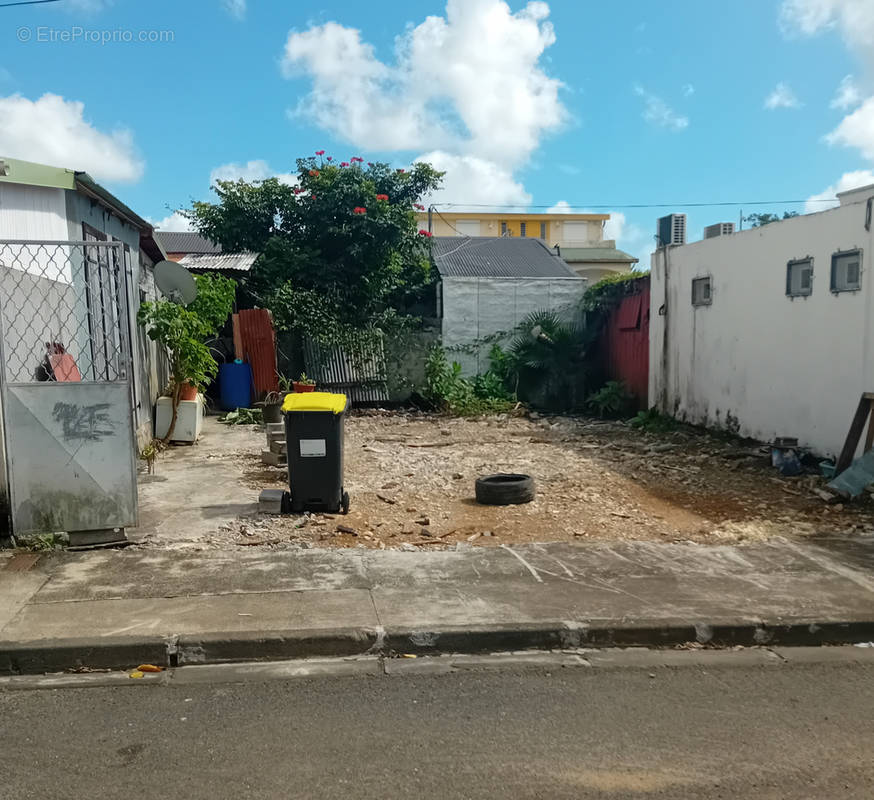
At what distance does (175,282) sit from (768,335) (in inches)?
340

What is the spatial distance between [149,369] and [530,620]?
857 cm

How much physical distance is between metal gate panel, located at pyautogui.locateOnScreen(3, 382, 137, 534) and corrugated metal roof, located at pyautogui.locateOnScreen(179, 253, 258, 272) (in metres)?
10.8

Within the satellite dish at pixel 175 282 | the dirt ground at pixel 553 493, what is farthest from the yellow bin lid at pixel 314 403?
the satellite dish at pixel 175 282

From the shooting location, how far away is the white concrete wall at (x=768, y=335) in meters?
8.90

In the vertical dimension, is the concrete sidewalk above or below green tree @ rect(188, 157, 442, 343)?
below

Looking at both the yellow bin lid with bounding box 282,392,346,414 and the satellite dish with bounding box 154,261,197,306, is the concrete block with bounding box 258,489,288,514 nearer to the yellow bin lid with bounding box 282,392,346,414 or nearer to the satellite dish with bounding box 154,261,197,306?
the yellow bin lid with bounding box 282,392,346,414

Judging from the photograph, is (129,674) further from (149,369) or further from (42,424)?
(149,369)

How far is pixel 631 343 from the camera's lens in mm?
15719

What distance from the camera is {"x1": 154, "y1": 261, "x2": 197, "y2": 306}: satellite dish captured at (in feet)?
37.4

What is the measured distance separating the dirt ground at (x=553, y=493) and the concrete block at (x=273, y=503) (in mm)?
97

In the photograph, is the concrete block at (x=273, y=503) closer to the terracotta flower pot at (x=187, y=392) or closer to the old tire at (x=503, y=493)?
the old tire at (x=503, y=493)

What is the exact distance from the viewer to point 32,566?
554 centimetres

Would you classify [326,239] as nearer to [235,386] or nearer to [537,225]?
[235,386]

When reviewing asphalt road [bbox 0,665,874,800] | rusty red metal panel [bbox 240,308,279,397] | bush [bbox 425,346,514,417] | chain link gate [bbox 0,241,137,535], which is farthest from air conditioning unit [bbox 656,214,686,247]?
asphalt road [bbox 0,665,874,800]
